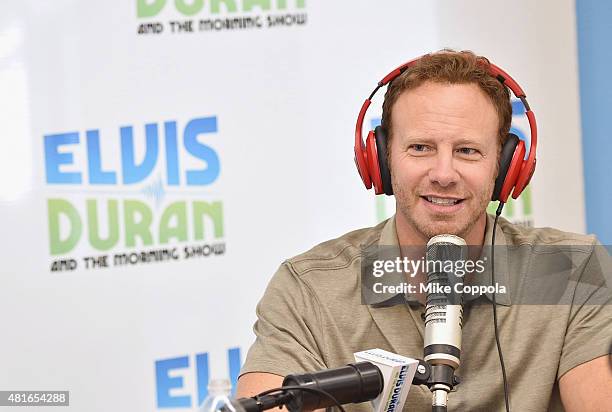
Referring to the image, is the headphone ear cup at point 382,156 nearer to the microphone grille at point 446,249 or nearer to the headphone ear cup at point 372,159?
the headphone ear cup at point 372,159

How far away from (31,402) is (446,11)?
6.61ft

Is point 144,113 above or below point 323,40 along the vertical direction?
below

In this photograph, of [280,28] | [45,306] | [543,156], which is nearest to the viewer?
[45,306]

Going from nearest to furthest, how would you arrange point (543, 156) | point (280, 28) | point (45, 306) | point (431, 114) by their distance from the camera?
point (431, 114), point (45, 306), point (280, 28), point (543, 156)

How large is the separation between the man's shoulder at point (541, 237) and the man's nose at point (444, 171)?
25 centimetres

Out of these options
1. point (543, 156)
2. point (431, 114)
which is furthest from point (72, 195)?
point (543, 156)

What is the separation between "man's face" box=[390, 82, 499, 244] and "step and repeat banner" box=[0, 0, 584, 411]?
1.16 metres

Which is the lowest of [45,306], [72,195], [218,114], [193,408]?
[193,408]

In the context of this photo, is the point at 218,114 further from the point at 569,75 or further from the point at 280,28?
the point at 569,75

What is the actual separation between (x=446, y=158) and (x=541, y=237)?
0.33m

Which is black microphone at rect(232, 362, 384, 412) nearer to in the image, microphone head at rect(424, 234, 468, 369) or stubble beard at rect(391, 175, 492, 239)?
microphone head at rect(424, 234, 468, 369)

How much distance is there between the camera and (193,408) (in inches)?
122

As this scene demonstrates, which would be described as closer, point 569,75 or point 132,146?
point 132,146
